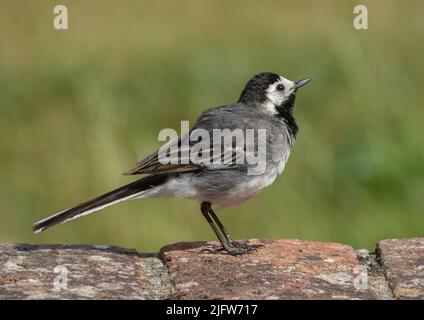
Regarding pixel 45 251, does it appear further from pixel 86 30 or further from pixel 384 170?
pixel 86 30

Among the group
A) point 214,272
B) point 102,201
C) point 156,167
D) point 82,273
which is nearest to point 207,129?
point 156,167

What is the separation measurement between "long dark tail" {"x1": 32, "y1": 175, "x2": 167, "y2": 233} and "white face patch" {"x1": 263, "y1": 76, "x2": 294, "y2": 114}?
0.98 m

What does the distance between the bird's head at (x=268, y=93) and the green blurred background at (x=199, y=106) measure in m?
A: 1.08

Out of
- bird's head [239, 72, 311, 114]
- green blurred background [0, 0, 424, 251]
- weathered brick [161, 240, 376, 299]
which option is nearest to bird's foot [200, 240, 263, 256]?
weathered brick [161, 240, 376, 299]

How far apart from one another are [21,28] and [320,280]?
719 centimetres

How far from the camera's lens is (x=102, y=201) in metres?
4.76

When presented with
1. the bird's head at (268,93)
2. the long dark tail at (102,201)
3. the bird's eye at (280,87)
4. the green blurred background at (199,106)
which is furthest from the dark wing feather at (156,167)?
the green blurred background at (199,106)

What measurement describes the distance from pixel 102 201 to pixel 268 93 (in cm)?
142

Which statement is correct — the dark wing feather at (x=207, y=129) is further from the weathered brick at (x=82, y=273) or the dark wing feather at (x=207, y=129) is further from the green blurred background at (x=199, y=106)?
the green blurred background at (x=199, y=106)

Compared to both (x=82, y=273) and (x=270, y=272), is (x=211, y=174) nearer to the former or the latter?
(x=270, y=272)

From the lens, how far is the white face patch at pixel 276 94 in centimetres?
573

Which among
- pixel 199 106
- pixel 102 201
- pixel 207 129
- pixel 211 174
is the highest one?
pixel 199 106

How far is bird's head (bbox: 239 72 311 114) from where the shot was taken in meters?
5.70
